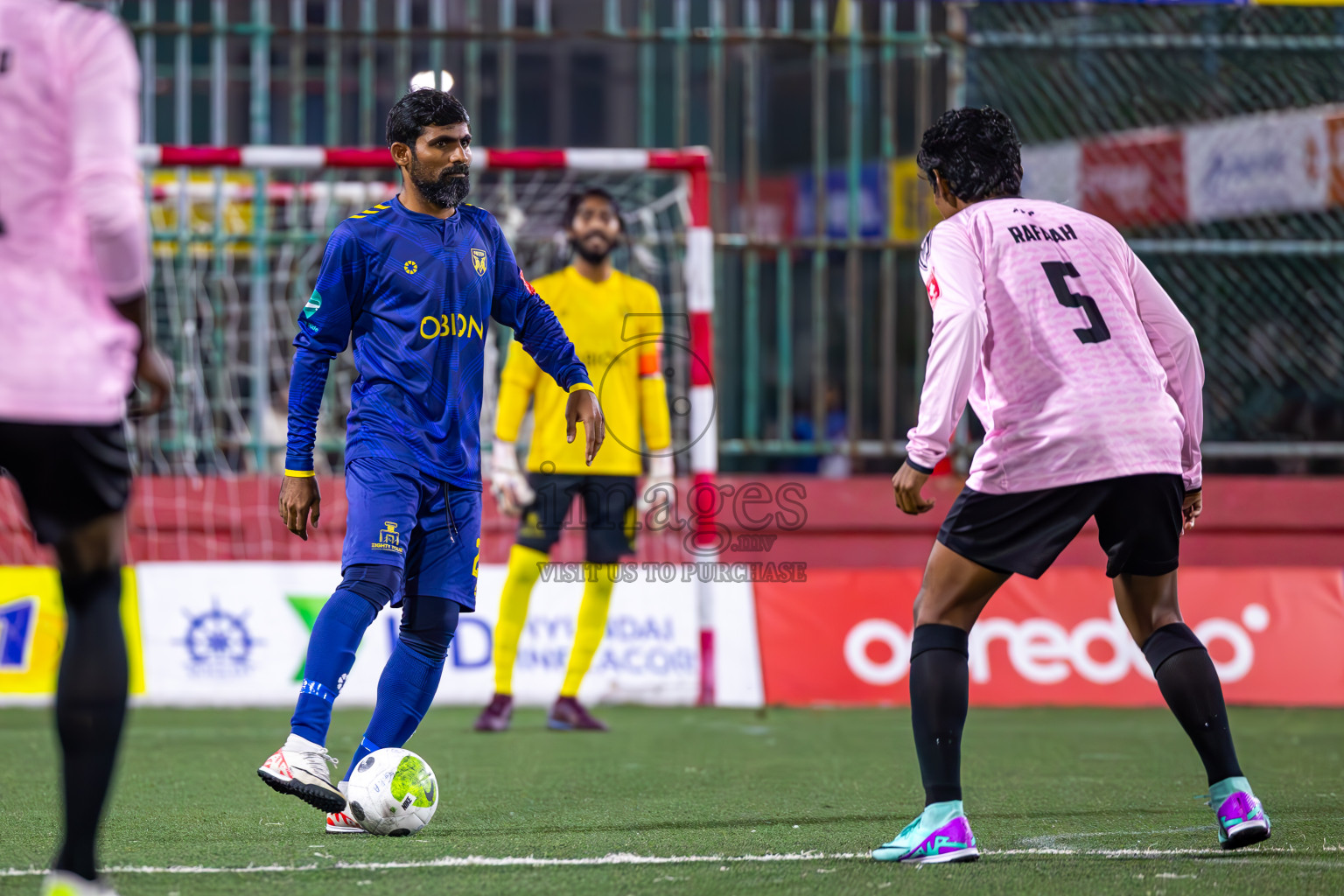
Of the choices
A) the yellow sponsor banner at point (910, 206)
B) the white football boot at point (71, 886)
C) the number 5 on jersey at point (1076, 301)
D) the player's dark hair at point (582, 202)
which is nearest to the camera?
the white football boot at point (71, 886)

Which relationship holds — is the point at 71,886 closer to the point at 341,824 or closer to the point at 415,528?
the point at 341,824

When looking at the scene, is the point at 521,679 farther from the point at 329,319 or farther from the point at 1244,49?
the point at 1244,49

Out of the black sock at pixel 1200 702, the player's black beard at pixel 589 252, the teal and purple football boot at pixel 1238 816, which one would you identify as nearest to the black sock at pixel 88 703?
the black sock at pixel 1200 702

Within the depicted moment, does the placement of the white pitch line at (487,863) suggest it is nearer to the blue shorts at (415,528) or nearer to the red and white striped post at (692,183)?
the blue shorts at (415,528)

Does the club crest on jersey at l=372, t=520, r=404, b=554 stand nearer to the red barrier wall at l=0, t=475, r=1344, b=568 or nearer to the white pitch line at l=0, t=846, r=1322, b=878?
the white pitch line at l=0, t=846, r=1322, b=878

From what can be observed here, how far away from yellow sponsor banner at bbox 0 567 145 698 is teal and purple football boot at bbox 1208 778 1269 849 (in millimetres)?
5936

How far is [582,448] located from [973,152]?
3.80 metres

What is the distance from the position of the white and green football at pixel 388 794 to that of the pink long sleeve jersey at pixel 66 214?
1.51m

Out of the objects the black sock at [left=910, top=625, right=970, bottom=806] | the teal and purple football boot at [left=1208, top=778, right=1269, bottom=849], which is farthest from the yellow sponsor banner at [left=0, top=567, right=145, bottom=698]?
the teal and purple football boot at [left=1208, top=778, right=1269, bottom=849]

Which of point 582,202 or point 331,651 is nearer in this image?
point 331,651

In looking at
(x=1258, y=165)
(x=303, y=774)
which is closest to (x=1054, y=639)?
(x=1258, y=165)

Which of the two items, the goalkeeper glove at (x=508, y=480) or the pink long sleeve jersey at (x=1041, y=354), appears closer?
the pink long sleeve jersey at (x=1041, y=354)

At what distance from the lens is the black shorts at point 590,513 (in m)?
7.49

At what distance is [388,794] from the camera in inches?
164
